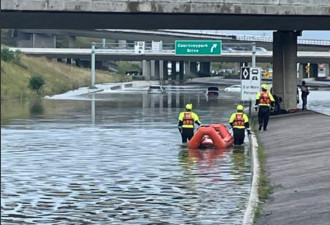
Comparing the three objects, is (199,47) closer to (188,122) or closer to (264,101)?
(264,101)

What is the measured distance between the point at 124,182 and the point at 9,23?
16.6 m

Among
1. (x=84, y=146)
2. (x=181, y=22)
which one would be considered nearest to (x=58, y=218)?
(x=84, y=146)

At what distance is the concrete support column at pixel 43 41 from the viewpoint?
420ft

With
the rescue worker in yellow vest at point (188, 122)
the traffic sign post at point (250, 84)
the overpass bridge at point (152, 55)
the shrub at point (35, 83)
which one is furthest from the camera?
the overpass bridge at point (152, 55)

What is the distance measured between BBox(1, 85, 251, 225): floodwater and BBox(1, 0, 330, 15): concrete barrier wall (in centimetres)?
448

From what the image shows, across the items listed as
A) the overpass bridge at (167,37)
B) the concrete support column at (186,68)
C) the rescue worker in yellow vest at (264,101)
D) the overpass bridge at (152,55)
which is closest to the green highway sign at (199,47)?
the overpass bridge at (152,55)

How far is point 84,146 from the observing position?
28.8 m

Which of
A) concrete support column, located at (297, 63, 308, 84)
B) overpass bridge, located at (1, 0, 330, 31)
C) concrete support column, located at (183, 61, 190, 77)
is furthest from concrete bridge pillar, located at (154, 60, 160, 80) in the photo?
overpass bridge, located at (1, 0, 330, 31)

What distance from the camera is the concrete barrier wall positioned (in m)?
30.8

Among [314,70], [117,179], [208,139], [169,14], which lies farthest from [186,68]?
[117,179]

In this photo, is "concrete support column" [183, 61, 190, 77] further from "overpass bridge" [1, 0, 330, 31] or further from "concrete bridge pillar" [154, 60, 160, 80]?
"overpass bridge" [1, 0, 330, 31]

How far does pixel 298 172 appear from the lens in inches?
763

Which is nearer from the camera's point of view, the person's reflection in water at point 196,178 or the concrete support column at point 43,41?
the person's reflection in water at point 196,178

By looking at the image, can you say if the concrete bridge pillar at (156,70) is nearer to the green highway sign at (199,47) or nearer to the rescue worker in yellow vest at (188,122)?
the green highway sign at (199,47)
